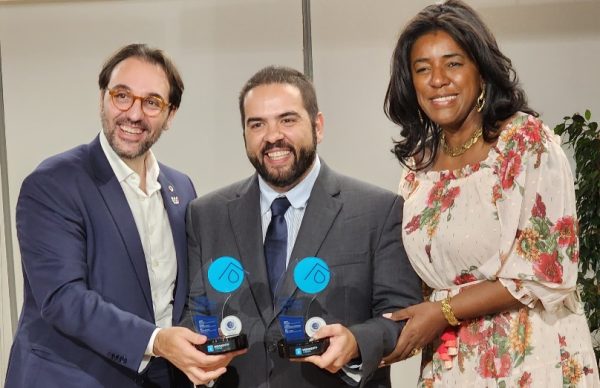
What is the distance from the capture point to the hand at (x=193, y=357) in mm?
2375

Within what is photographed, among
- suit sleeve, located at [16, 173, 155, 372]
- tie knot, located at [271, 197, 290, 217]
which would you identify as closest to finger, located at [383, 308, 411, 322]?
tie knot, located at [271, 197, 290, 217]

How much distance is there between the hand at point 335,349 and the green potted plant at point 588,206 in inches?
95.1

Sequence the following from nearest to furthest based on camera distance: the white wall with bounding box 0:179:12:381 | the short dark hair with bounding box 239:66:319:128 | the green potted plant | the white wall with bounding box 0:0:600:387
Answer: the short dark hair with bounding box 239:66:319:128 → the green potted plant → the white wall with bounding box 0:0:600:387 → the white wall with bounding box 0:179:12:381

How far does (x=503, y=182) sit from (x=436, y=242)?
0.85ft

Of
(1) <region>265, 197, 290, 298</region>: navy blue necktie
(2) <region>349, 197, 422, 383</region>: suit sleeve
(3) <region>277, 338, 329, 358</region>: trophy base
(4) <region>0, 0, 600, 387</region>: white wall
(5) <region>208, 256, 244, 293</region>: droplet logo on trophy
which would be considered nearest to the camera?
(3) <region>277, 338, 329, 358</region>: trophy base

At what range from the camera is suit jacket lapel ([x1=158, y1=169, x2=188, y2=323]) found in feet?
9.30

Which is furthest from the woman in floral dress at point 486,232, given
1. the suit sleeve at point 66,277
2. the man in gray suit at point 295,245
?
the suit sleeve at point 66,277

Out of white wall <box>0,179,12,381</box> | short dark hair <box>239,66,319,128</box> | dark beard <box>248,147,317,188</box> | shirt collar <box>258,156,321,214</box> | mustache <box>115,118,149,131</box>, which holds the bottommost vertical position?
white wall <box>0,179,12,381</box>

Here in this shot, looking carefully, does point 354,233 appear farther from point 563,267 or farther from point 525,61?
point 525,61

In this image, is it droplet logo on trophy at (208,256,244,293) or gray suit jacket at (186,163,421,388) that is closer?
droplet logo on trophy at (208,256,244,293)

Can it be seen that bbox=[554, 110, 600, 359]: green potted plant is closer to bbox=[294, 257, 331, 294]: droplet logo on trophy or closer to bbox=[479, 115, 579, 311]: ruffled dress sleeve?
bbox=[479, 115, 579, 311]: ruffled dress sleeve

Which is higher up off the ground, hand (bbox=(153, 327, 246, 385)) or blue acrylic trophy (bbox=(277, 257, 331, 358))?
blue acrylic trophy (bbox=(277, 257, 331, 358))

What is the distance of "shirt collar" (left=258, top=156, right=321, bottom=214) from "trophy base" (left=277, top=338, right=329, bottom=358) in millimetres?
545

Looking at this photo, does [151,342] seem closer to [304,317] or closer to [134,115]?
[304,317]
